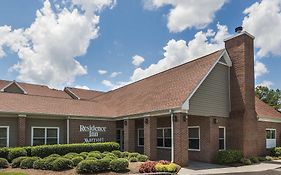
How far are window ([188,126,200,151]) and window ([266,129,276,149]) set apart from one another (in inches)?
306

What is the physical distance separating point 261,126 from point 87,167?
1600 cm

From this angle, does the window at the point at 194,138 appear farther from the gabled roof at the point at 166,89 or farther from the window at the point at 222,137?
Answer: the gabled roof at the point at 166,89

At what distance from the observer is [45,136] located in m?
21.0

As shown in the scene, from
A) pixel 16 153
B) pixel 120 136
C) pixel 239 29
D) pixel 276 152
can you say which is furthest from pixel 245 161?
pixel 16 153

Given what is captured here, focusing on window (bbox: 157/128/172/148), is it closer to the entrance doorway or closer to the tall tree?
the entrance doorway

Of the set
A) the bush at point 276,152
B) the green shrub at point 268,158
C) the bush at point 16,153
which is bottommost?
the green shrub at point 268,158

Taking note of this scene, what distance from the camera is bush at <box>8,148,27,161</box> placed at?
57.0 feet

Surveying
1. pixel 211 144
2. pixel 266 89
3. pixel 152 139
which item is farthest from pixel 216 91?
pixel 266 89

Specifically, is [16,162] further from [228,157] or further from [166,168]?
[228,157]

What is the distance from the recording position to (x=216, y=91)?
68.0 ft

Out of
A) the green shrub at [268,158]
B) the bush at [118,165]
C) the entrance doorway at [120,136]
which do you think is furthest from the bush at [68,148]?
the green shrub at [268,158]

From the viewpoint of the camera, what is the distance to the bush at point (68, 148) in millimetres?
18703

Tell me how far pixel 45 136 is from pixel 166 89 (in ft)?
31.4

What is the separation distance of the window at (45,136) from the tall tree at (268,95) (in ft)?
113
